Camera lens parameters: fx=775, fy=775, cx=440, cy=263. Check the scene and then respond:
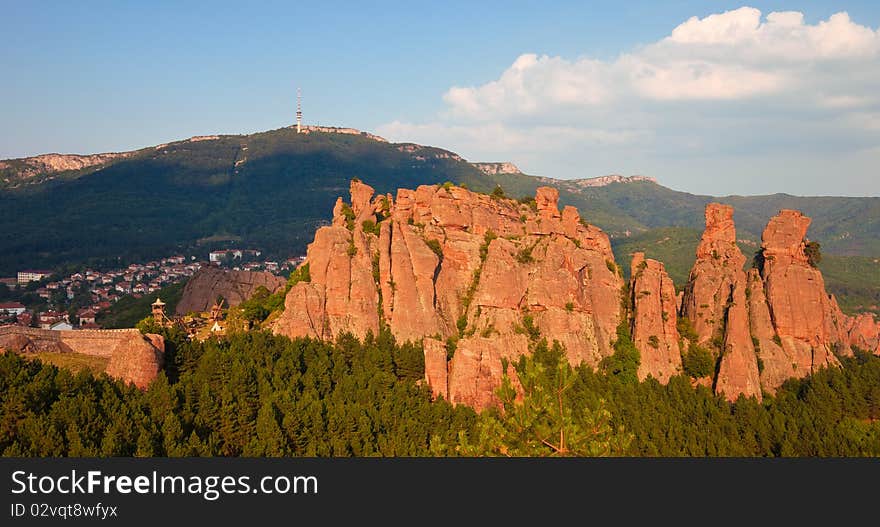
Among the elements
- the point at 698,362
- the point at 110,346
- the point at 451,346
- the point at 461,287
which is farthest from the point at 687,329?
the point at 110,346

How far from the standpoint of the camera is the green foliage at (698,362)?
6688 centimetres

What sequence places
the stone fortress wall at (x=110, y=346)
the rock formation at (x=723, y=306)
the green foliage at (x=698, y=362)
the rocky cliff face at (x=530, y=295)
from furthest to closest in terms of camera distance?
1. the green foliage at (x=698, y=362)
2. the rock formation at (x=723, y=306)
3. the rocky cliff face at (x=530, y=295)
4. the stone fortress wall at (x=110, y=346)

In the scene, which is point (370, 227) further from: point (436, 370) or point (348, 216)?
point (436, 370)

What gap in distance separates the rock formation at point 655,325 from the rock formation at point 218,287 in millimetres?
47598

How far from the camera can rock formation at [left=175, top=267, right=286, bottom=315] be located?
99.9 metres

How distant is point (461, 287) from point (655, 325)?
56.9ft

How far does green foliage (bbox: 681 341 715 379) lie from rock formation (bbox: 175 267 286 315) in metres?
51.5

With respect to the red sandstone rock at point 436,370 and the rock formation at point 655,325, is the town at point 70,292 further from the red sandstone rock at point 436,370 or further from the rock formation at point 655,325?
the rock formation at point 655,325

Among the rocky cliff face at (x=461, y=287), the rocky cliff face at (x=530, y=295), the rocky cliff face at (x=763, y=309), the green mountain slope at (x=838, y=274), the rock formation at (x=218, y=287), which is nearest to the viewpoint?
the rocky cliff face at (x=461, y=287)

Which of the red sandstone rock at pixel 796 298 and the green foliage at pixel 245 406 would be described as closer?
the green foliage at pixel 245 406

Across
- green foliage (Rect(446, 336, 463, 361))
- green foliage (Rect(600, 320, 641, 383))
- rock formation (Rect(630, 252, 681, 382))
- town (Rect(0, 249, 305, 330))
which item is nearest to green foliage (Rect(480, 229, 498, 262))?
green foliage (Rect(446, 336, 463, 361))

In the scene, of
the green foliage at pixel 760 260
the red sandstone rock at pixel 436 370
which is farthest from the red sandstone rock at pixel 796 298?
the red sandstone rock at pixel 436 370

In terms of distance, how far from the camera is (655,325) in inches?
2675

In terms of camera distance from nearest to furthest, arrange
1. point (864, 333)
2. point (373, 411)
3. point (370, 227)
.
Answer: point (373, 411)
point (370, 227)
point (864, 333)
